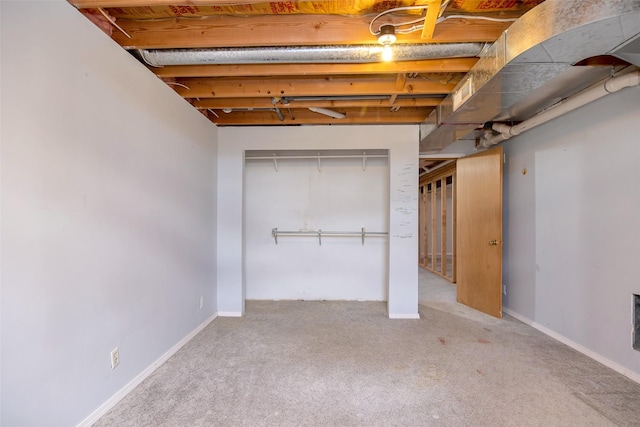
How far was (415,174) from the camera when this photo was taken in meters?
3.26

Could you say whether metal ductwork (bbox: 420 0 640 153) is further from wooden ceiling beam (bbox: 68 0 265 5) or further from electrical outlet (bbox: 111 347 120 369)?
electrical outlet (bbox: 111 347 120 369)

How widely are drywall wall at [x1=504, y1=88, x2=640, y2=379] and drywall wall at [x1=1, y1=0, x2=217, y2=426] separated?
3700 millimetres

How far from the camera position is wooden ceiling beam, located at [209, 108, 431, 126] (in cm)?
327

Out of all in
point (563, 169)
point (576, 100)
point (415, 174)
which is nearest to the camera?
point (576, 100)

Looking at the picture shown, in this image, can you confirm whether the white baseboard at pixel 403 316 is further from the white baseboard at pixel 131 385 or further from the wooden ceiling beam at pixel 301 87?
the wooden ceiling beam at pixel 301 87

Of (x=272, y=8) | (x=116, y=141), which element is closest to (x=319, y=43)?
(x=272, y=8)

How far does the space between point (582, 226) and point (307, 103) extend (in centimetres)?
289

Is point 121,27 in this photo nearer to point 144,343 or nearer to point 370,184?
point 144,343

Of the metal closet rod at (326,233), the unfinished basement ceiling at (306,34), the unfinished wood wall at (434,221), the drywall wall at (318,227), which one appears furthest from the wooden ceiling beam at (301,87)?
the unfinished wood wall at (434,221)

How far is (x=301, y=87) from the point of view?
254 cm

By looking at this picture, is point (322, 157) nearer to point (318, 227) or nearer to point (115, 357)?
point (318, 227)

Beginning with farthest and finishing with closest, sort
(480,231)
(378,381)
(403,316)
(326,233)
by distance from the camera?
(326,233) → (480,231) → (403,316) → (378,381)

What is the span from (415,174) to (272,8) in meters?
2.30

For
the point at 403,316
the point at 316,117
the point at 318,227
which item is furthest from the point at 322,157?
the point at 403,316
